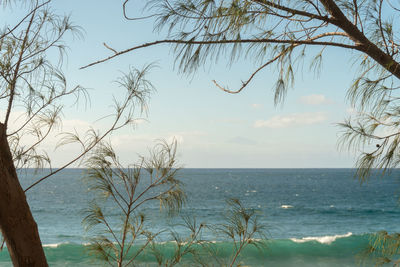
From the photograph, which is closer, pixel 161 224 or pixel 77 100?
pixel 77 100

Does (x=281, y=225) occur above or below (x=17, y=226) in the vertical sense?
below

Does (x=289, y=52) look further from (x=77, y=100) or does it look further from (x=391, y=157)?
(x=77, y=100)

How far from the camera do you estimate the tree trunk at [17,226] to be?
4.43ft

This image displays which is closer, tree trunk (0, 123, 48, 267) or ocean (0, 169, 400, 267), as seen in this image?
tree trunk (0, 123, 48, 267)

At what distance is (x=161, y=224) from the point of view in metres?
13.9

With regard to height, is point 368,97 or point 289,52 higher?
point 289,52

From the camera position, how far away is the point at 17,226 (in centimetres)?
136

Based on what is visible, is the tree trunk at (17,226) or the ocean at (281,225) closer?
the tree trunk at (17,226)

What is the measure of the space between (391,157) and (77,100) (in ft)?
4.64

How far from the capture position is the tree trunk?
4.43 ft

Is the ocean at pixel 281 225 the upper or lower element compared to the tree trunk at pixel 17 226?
lower

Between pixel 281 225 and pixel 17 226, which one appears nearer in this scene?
pixel 17 226

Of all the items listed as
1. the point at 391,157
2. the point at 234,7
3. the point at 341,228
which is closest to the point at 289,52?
the point at 234,7

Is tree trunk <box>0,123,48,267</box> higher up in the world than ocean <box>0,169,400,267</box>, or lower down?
higher up
